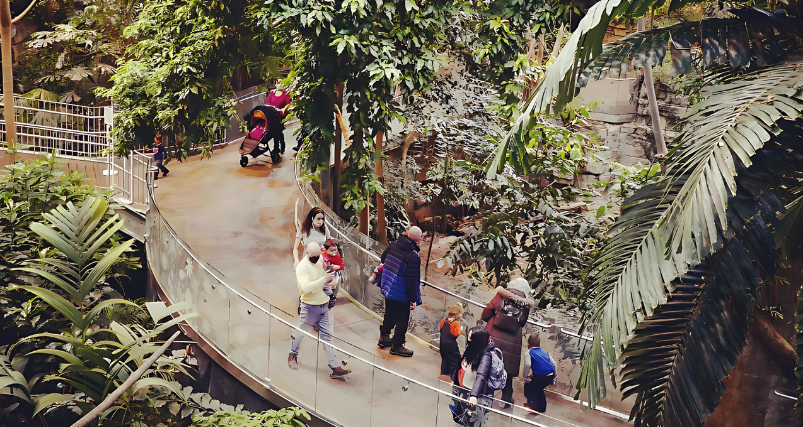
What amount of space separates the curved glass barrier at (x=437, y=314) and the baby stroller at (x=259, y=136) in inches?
213

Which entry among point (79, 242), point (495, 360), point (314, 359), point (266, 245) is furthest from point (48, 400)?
point (266, 245)

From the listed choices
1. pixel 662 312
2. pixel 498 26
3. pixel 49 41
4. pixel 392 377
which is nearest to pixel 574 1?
pixel 498 26

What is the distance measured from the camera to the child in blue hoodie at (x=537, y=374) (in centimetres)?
725

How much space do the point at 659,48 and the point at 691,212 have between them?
1.49m

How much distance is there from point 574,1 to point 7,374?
7.13m

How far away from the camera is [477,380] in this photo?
6766 mm

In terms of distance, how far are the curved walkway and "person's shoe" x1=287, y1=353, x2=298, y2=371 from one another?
0.26ft

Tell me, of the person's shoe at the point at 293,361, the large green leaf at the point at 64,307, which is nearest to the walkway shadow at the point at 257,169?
the person's shoe at the point at 293,361

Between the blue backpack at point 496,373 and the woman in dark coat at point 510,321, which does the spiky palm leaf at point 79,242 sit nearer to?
the blue backpack at point 496,373

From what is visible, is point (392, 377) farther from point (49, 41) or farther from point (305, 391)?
point (49, 41)

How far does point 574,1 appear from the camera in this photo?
348 inches

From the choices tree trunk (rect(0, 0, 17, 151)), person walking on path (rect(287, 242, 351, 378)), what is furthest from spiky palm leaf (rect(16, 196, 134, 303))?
tree trunk (rect(0, 0, 17, 151))

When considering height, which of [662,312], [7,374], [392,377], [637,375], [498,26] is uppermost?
[498,26]

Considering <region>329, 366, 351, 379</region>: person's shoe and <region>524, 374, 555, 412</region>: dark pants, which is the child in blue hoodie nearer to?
<region>524, 374, 555, 412</region>: dark pants
